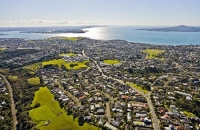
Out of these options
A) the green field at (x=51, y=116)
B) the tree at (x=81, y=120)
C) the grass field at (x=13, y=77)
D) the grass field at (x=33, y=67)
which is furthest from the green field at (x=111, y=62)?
the tree at (x=81, y=120)

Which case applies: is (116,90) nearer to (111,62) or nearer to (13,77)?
(111,62)

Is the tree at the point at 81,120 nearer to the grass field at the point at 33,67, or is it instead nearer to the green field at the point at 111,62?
the grass field at the point at 33,67

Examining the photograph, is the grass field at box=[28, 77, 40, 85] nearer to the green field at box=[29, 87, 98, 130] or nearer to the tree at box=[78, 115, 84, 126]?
the green field at box=[29, 87, 98, 130]

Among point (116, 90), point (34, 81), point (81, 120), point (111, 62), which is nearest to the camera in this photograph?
point (81, 120)

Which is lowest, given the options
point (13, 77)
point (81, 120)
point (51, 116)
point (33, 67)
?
point (51, 116)

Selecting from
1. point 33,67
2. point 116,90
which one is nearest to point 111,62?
point 33,67

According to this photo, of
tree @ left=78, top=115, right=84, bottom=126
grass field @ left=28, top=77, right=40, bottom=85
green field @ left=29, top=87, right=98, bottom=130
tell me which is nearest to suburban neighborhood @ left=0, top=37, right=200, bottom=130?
tree @ left=78, top=115, right=84, bottom=126

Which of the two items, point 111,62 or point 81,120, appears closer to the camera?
point 81,120

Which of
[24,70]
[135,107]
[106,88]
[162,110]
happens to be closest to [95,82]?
[106,88]

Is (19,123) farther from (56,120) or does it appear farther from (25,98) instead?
(25,98)
